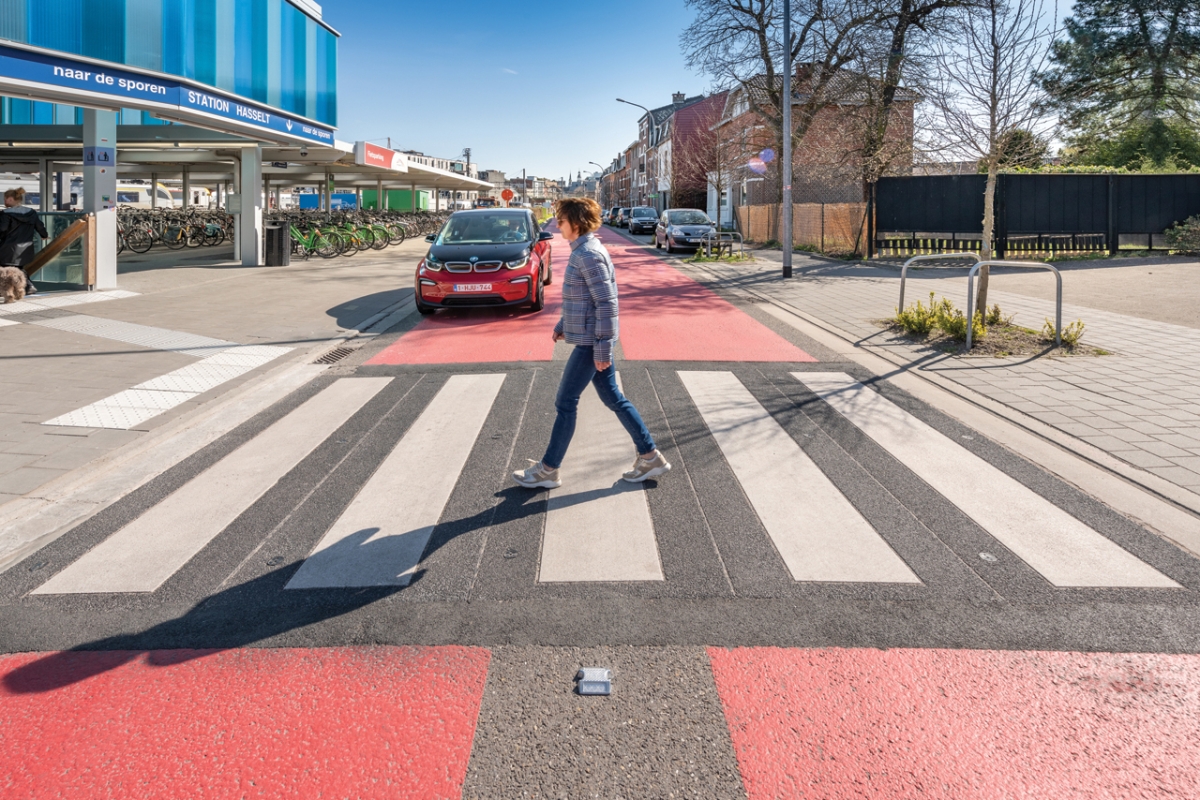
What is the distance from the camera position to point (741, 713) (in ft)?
9.23

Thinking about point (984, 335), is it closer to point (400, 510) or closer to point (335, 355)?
point (335, 355)

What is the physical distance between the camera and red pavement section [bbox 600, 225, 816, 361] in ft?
31.4

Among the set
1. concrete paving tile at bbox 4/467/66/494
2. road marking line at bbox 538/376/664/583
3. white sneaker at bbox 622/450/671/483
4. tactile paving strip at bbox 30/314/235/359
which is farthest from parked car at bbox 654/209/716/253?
concrete paving tile at bbox 4/467/66/494

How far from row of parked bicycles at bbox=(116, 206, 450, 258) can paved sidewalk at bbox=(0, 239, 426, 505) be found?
240 inches

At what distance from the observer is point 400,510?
4730 millimetres

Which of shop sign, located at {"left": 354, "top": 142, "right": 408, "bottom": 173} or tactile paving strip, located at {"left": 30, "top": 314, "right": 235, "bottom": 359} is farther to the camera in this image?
shop sign, located at {"left": 354, "top": 142, "right": 408, "bottom": 173}

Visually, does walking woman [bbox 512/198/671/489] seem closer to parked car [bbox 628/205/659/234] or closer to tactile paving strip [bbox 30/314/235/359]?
tactile paving strip [bbox 30/314/235/359]

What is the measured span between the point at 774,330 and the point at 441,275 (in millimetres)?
4687

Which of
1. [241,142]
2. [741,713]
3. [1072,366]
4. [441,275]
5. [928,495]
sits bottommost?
[741,713]

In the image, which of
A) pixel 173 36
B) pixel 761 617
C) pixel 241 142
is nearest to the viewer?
pixel 761 617

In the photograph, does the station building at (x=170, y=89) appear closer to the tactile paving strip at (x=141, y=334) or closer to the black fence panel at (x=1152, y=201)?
the tactile paving strip at (x=141, y=334)

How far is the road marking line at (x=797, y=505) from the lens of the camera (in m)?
3.95

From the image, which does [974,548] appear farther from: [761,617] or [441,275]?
[441,275]

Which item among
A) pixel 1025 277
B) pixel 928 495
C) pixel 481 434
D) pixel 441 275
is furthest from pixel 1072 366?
pixel 1025 277
